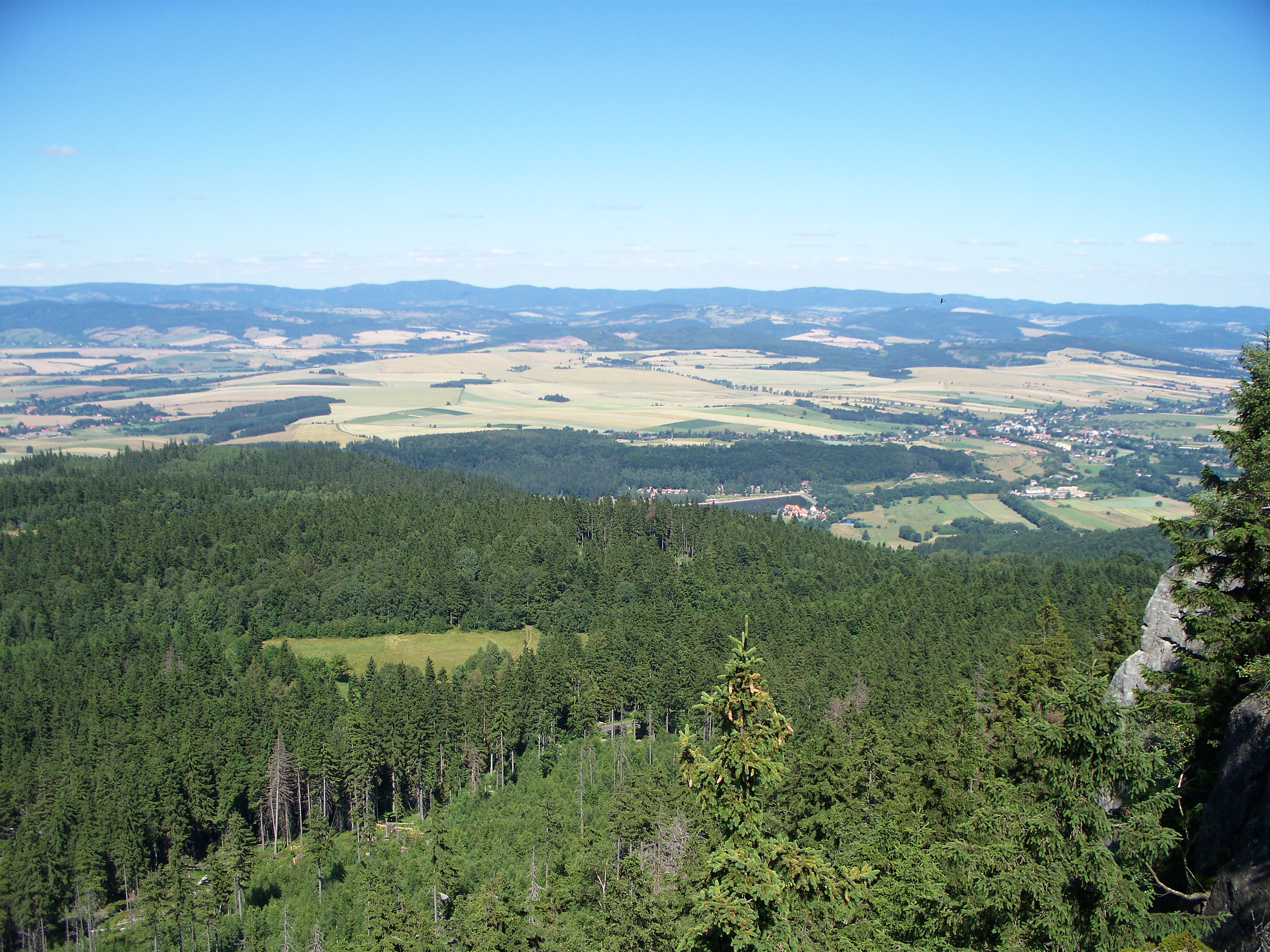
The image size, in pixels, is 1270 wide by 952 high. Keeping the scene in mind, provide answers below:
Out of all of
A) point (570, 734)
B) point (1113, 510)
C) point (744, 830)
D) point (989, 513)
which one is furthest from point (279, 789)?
point (1113, 510)

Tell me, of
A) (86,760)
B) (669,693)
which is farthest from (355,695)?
(669,693)

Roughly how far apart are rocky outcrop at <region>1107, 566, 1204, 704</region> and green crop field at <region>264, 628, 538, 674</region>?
61.8m

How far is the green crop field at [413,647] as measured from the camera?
9025 centimetres

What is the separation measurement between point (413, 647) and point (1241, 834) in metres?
84.0

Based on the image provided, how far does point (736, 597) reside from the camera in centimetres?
10019

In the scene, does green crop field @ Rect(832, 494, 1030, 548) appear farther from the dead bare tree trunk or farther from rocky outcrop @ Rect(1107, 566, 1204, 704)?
rocky outcrop @ Rect(1107, 566, 1204, 704)

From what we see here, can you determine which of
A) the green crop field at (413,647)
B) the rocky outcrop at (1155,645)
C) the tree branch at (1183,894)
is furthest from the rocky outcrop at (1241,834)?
the green crop field at (413,647)

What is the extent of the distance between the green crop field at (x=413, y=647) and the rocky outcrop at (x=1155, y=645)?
203 ft

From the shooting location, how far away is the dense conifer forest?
18.6 meters

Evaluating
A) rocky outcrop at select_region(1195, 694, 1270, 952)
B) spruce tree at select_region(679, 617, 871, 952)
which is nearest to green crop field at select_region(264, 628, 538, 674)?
spruce tree at select_region(679, 617, 871, 952)

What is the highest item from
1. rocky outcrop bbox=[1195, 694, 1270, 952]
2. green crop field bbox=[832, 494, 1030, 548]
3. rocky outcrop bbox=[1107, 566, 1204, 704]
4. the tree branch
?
rocky outcrop bbox=[1195, 694, 1270, 952]

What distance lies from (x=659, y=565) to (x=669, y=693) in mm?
34573

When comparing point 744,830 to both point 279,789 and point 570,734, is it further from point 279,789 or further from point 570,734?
point 570,734

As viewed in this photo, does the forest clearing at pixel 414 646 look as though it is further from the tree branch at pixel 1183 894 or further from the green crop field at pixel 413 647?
the tree branch at pixel 1183 894
